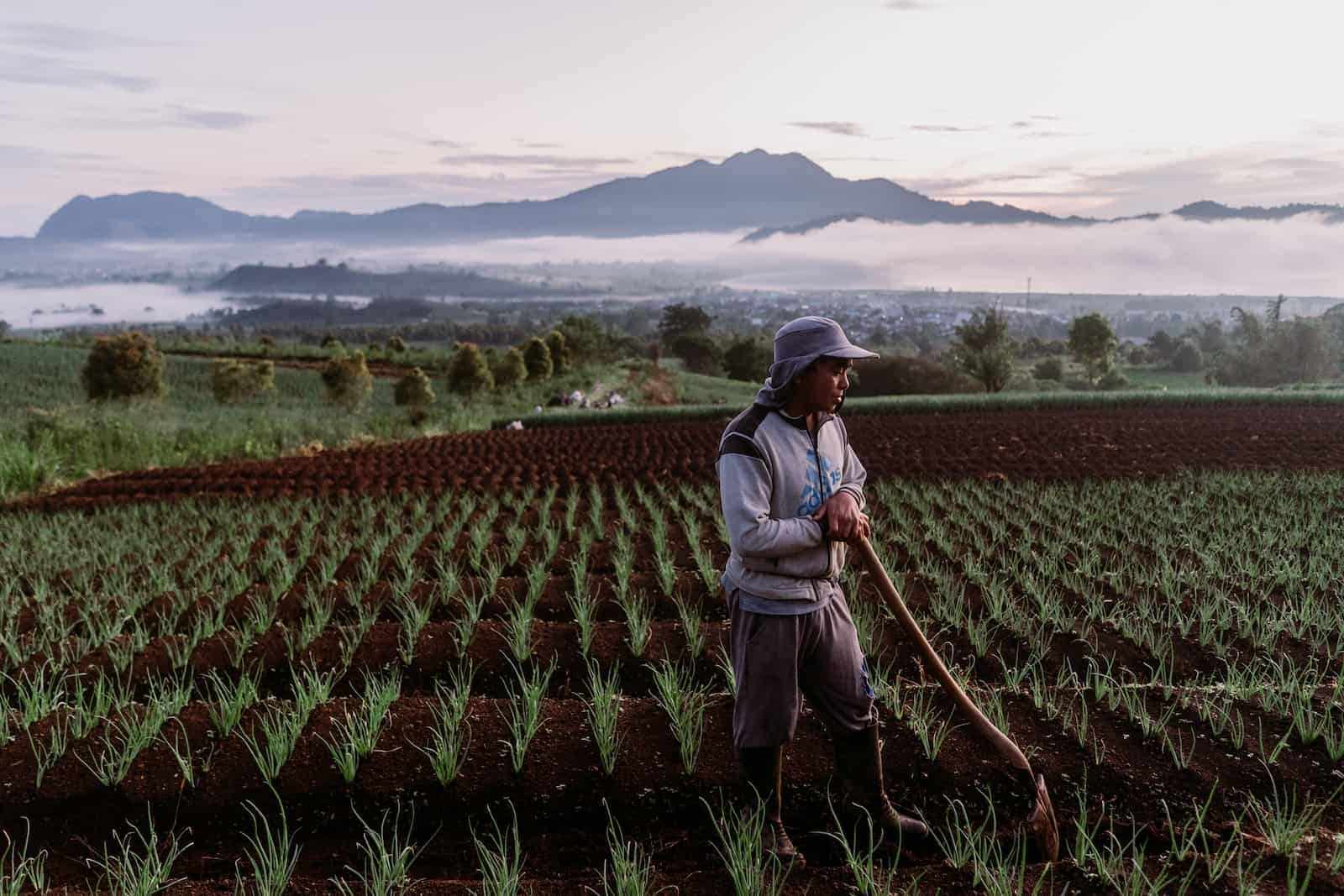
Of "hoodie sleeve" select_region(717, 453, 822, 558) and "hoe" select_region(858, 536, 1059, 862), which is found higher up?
"hoodie sleeve" select_region(717, 453, 822, 558)

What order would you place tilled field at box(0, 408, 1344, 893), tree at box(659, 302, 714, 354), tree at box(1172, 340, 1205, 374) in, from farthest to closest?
tree at box(659, 302, 714, 354)
tree at box(1172, 340, 1205, 374)
tilled field at box(0, 408, 1344, 893)

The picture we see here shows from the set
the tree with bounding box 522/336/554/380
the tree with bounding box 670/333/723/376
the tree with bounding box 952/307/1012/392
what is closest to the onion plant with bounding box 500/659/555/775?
the tree with bounding box 522/336/554/380

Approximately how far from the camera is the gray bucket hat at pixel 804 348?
2639 mm

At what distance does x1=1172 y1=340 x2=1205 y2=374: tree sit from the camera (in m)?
69.6

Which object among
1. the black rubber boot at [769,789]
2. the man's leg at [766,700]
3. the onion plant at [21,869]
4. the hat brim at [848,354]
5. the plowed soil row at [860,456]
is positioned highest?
the hat brim at [848,354]

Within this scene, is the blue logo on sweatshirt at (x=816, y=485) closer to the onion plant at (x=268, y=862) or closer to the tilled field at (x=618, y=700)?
the tilled field at (x=618, y=700)

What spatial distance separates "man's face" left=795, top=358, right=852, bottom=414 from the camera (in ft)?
8.82

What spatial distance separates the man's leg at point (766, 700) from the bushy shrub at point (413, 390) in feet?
85.3

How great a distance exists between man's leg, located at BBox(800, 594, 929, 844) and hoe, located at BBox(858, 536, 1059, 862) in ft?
0.78

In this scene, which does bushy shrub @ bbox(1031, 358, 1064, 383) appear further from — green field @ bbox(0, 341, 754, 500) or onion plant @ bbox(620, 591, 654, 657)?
onion plant @ bbox(620, 591, 654, 657)

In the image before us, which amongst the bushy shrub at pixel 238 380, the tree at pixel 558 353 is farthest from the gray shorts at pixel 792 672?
the tree at pixel 558 353

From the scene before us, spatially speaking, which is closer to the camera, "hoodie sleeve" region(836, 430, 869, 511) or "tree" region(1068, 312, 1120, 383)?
"hoodie sleeve" region(836, 430, 869, 511)

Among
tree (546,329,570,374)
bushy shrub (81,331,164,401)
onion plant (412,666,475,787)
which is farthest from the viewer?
tree (546,329,570,374)

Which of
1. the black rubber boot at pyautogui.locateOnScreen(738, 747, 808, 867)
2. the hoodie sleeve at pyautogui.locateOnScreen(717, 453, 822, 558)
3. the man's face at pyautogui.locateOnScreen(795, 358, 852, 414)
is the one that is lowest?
the black rubber boot at pyautogui.locateOnScreen(738, 747, 808, 867)
